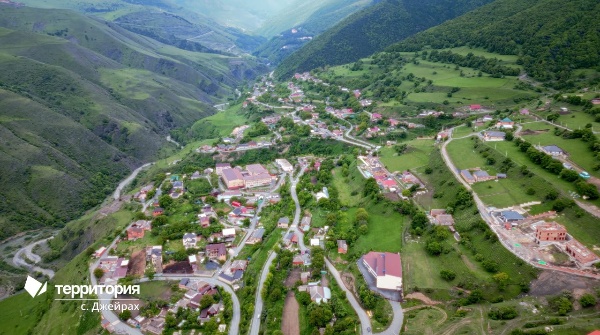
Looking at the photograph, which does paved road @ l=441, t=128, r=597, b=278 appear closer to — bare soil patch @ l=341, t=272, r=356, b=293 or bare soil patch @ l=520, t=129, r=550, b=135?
bare soil patch @ l=520, t=129, r=550, b=135

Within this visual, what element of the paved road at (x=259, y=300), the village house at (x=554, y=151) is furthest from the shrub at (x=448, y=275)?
the village house at (x=554, y=151)

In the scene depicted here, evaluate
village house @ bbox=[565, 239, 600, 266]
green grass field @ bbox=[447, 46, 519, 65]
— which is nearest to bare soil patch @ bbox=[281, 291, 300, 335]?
village house @ bbox=[565, 239, 600, 266]

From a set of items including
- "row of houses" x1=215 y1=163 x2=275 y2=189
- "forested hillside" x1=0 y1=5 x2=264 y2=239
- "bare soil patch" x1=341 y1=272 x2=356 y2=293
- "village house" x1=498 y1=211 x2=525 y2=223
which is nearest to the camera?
"bare soil patch" x1=341 y1=272 x2=356 y2=293

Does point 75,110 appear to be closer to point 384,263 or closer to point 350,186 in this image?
point 350,186

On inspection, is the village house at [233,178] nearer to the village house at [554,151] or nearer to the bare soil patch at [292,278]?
the bare soil patch at [292,278]

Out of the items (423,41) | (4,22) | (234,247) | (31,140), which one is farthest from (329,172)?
(4,22)

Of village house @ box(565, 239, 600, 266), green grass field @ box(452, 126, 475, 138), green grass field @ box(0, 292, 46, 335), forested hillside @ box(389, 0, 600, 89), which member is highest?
forested hillside @ box(389, 0, 600, 89)

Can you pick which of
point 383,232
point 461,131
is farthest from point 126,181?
point 461,131
